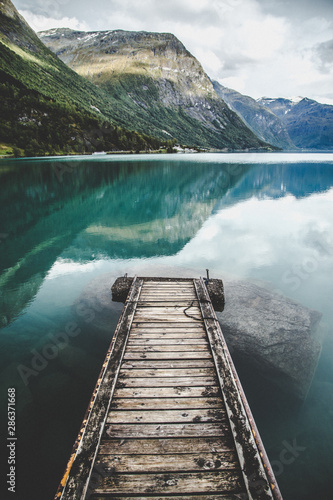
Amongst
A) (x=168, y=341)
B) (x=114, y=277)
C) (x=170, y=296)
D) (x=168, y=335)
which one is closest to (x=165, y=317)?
(x=168, y=335)

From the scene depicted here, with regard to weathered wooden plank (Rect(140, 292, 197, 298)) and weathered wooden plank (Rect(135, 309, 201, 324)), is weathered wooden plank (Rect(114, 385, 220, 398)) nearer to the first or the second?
weathered wooden plank (Rect(135, 309, 201, 324))

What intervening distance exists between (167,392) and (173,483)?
1793 millimetres

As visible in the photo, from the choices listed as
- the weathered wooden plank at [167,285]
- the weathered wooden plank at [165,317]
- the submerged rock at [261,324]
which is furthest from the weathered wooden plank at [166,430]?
the weathered wooden plank at [167,285]

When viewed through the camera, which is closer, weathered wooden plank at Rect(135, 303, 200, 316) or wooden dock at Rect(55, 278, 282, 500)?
wooden dock at Rect(55, 278, 282, 500)

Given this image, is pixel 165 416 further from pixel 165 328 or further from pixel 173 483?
pixel 165 328

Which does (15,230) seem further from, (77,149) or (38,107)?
(38,107)

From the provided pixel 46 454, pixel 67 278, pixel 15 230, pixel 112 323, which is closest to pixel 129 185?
pixel 15 230

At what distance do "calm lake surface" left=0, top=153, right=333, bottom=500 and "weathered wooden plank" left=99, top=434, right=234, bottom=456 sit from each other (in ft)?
6.43

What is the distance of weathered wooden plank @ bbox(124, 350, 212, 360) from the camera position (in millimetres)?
6871

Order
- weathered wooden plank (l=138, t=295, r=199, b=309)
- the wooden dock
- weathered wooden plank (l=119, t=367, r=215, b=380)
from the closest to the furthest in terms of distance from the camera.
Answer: the wooden dock → weathered wooden plank (l=119, t=367, r=215, b=380) → weathered wooden plank (l=138, t=295, r=199, b=309)

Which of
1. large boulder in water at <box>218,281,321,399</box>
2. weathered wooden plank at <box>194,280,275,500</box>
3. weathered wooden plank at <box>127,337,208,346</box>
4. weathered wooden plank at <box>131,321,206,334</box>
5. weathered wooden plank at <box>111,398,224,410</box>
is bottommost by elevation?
large boulder in water at <box>218,281,321,399</box>

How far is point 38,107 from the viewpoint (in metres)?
152

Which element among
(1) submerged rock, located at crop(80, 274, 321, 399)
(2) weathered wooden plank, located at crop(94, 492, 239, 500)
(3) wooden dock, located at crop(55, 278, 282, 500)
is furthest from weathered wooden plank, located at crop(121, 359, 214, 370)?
(2) weathered wooden plank, located at crop(94, 492, 239, 500)

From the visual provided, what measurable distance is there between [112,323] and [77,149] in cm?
16464
